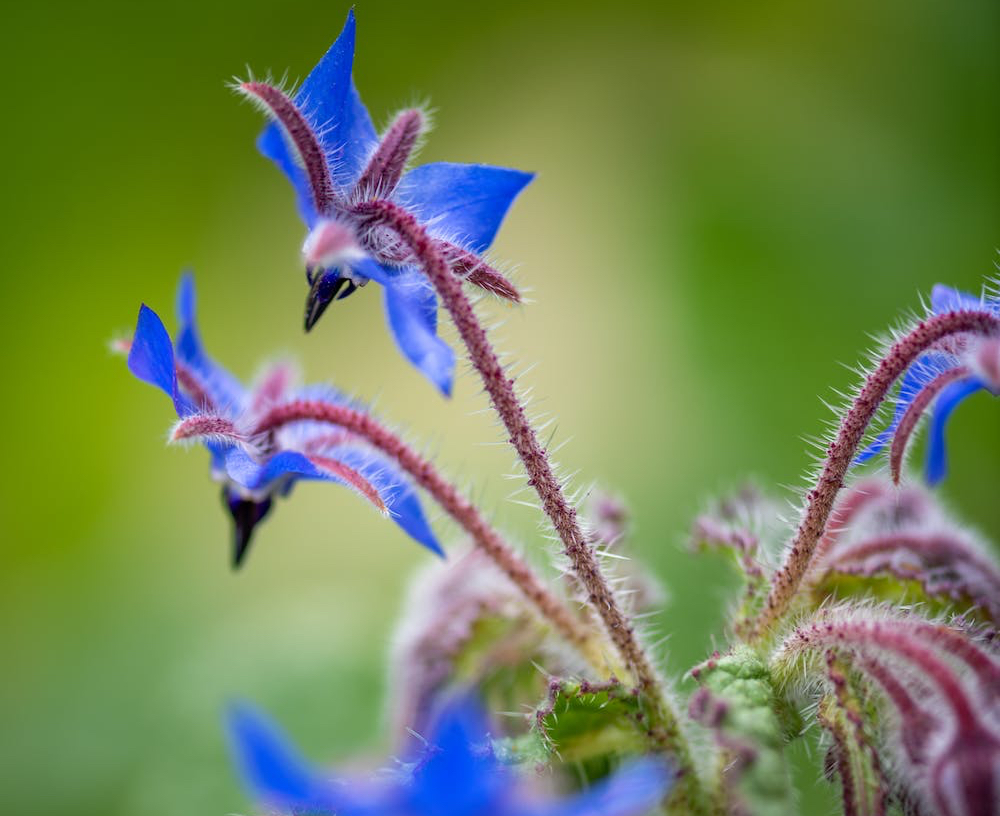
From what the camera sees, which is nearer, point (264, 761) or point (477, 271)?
point (264, 761)

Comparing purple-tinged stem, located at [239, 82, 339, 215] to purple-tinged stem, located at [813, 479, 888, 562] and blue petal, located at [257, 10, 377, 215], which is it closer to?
blue petal, located at [257, 10, 377, 215]

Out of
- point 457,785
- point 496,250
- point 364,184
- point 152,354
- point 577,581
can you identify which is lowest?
point 457,785

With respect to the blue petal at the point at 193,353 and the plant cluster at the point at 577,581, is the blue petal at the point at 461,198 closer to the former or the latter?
the plant cluster at the point at 577,581

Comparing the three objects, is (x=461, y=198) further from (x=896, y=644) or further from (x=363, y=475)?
(x=896, y=644)

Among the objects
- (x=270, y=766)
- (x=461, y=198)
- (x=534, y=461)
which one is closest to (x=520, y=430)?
(x=534, y=461)

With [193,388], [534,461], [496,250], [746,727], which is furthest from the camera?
[496,250]

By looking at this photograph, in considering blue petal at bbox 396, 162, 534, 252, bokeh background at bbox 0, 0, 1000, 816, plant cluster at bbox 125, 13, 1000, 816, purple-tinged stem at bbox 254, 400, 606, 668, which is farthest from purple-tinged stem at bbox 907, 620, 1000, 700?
bokeh background at bbox 0, 0, 1000, 816
